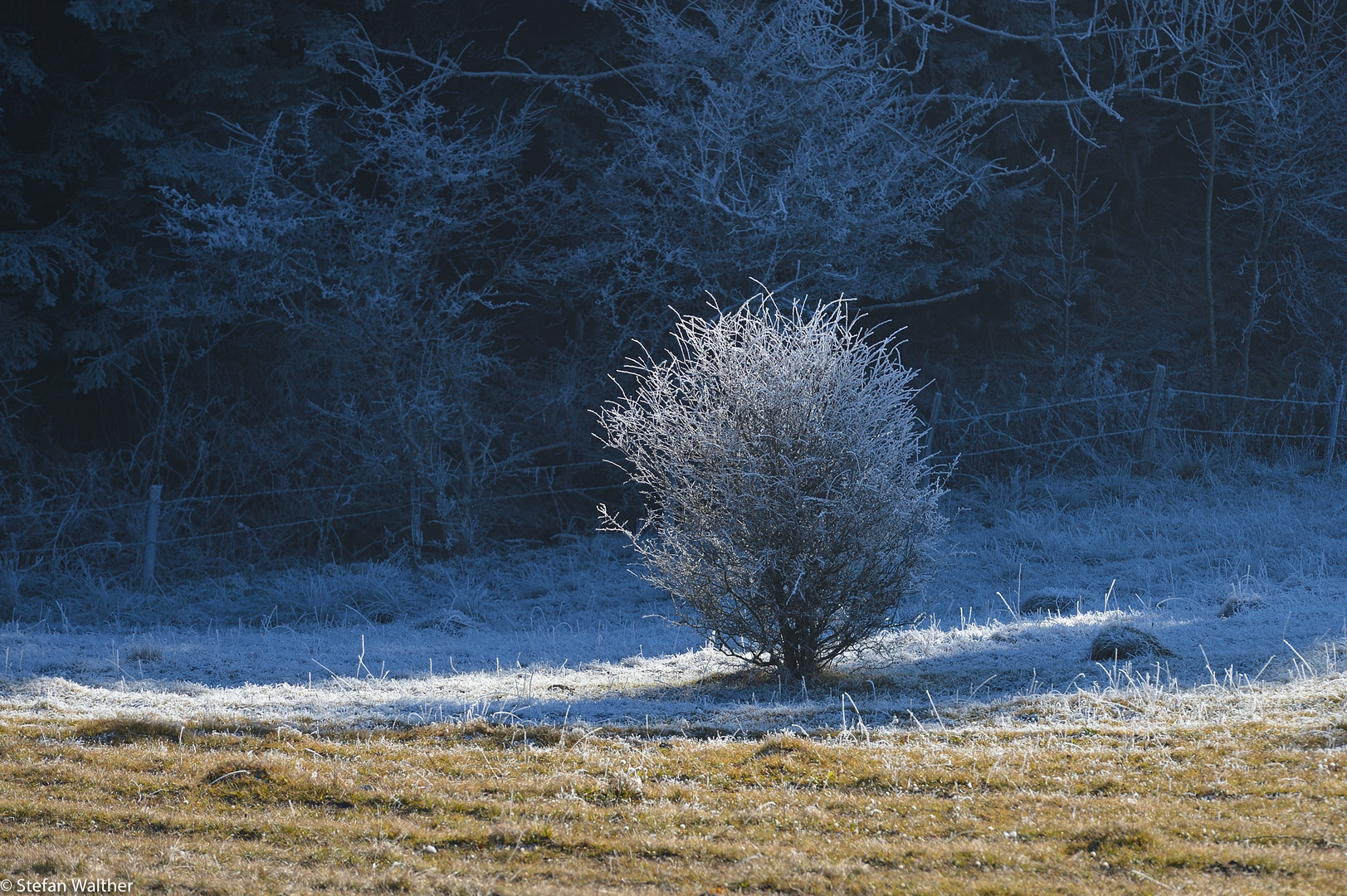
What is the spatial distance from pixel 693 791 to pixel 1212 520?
9.04 meters

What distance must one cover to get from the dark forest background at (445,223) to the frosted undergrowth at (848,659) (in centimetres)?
196

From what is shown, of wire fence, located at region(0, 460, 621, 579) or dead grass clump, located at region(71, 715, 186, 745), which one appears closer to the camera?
dead grass clump, located at region(71, 715, 186, 745)

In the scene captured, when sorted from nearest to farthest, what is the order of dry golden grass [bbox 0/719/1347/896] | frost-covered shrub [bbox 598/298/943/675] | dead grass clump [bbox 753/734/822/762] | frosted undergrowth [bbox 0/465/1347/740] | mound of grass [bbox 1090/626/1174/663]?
dry golden grass [bbox 0/719/1347/896] < dead grass clump [bbox 753/734/822/762] < frosted undergrowth [bbox 0/465/1347/740] < mound of grass [bbox 1090/626/1174/663] < frost-covered shrub [bbox 598/298/943/675]

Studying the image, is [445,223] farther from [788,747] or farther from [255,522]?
[788,747]

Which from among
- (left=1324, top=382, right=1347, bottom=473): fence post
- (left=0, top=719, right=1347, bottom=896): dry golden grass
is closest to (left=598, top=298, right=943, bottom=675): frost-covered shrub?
(left=0, top=719, right=1347, bottom=896): dry golden grass

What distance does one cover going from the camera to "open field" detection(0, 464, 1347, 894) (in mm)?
3525

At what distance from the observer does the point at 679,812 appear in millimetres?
4145

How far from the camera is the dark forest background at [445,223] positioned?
12.8m

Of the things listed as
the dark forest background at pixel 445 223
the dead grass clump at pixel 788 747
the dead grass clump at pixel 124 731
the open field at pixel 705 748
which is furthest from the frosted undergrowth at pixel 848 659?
the dark forest background at pixel 445 223

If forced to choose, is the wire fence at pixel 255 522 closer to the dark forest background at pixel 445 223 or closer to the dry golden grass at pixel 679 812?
the dark forest background at pixel 445 223

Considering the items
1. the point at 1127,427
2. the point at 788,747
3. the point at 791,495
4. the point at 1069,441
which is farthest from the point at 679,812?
→ the point at 1127,427

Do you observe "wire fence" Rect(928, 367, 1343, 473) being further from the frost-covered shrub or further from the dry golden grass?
the dry golden grass

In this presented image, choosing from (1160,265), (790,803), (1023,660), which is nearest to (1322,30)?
(1160,265)

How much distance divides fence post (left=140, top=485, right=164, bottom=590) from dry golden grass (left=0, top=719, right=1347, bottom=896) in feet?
21.9
